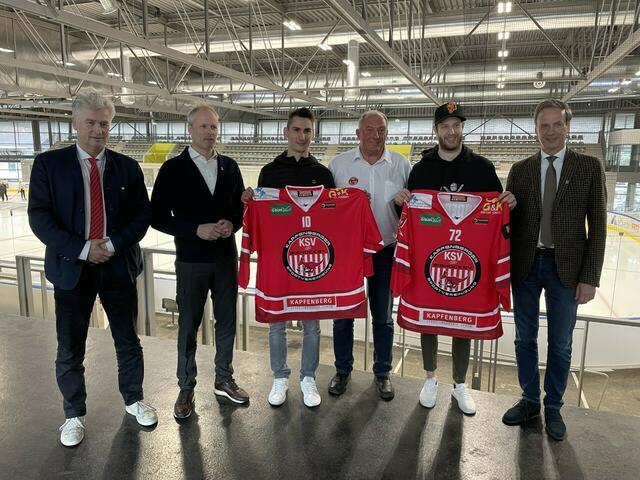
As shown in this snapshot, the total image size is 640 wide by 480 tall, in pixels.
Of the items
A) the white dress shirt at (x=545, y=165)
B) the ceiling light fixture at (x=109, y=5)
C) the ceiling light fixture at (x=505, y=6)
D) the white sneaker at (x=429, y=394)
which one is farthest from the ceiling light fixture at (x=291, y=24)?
the white sneaker at (x=429, y=394)

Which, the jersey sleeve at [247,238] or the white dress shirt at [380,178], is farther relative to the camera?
the white dress shirt at [380,178]

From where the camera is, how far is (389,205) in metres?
2.97

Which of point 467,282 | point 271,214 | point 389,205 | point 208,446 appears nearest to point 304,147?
point 271,214

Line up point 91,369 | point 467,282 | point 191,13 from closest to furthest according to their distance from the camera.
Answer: point 467,282
point 91,369
point 191,13

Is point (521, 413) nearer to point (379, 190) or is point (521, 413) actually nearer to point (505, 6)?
point (379, 190)

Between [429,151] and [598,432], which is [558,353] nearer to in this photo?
[598,432]

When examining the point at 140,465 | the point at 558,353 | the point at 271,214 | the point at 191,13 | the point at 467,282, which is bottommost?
the point at 140,465

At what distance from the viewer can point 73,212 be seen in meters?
2.44

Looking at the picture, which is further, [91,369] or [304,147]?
[91,369]

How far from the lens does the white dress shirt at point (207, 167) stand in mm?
2727

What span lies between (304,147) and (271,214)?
1.46 feet

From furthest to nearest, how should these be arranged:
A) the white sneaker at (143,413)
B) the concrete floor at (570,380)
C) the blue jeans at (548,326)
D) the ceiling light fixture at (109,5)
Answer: the ceiling light fixture at (109,5), the concrete floor at (570,380), the white sneaker at (143,413), the blue jeans at (548,326)

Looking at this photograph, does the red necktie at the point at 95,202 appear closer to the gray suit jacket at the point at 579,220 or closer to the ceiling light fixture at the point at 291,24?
the gray suit jacket at the point at 579,220

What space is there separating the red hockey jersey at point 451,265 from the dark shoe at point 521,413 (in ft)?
1.48
